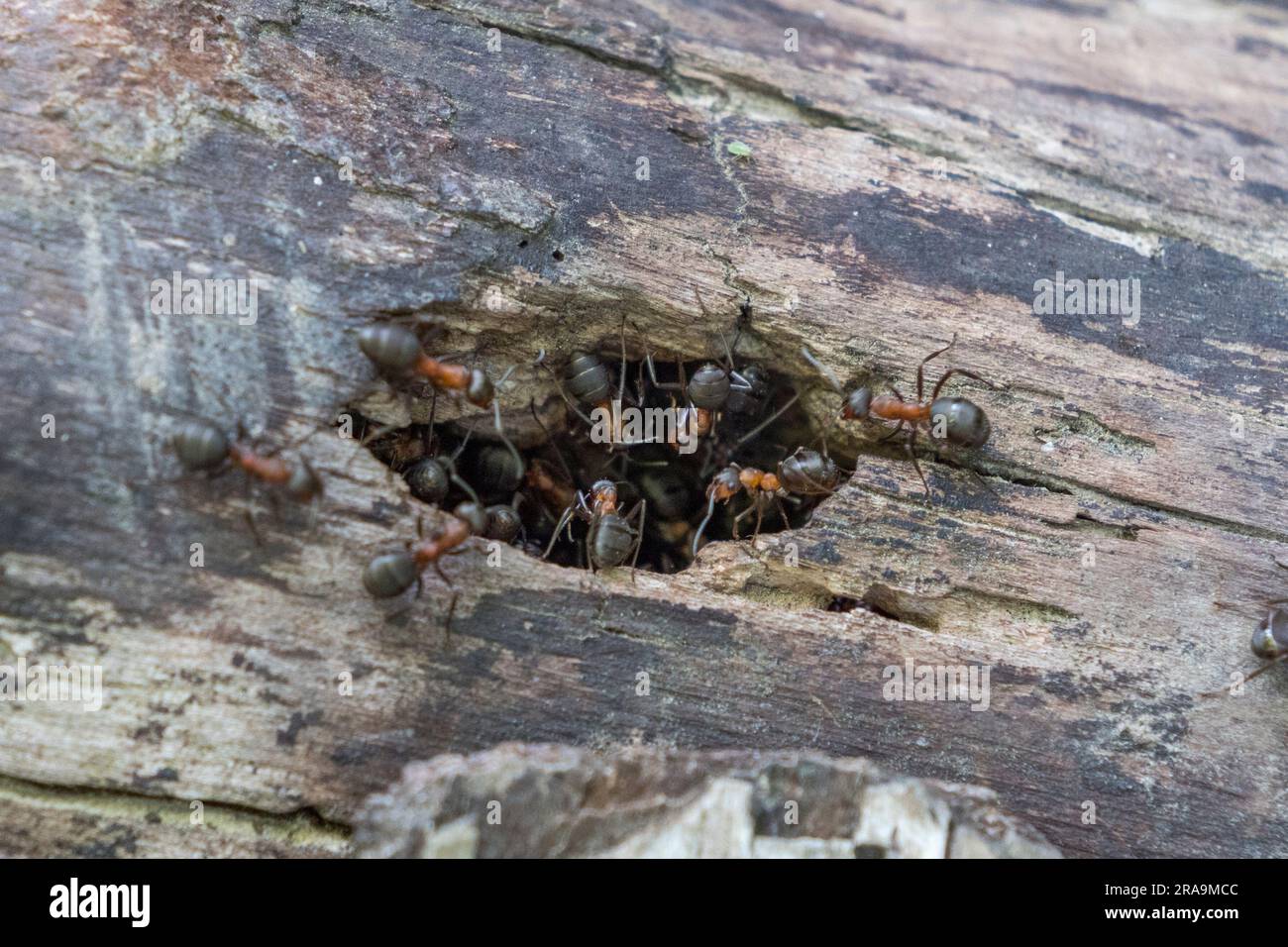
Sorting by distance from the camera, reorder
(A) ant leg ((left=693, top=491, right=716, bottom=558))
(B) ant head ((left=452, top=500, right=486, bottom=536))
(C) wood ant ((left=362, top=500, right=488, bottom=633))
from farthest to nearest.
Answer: (A) ant leg ((left=693, top=491, right=716, bottom=558)), (B) ant head ((left=452, top=500, right=486, bottom=536)), (C) wood ant ((left=362, top=500, right=488, bottom=633))

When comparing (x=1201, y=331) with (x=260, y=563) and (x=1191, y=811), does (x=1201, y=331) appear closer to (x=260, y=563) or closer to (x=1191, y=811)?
(x=1191, y=811)

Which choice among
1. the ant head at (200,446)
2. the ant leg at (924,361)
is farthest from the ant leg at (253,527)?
the ant leg at (924,361)

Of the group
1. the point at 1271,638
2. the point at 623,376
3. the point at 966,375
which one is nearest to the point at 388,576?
the point at 623,376

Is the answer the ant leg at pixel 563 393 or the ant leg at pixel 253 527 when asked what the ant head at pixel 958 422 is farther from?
the ant leg at pixel 253 527

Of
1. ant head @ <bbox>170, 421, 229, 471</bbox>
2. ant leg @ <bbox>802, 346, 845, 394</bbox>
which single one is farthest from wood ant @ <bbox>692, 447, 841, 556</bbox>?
ant head @ <bbox>170, 421, 229, 471</bbox>

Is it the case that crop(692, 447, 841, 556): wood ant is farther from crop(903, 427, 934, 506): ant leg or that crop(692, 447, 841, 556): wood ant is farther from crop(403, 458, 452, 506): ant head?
crop(403, 458, 452, 506): ant head
